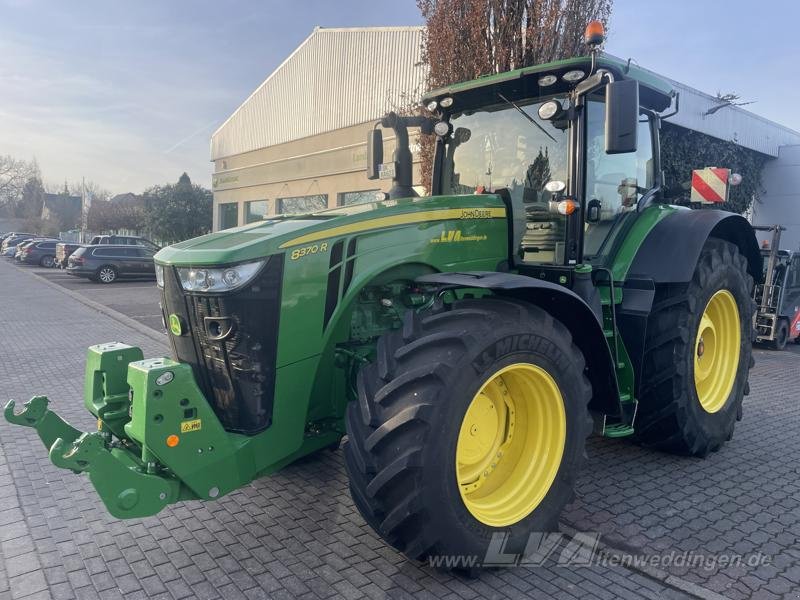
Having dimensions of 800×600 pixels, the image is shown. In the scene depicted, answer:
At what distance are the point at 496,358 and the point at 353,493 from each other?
920mm

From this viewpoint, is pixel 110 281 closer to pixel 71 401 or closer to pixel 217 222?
Result: pixel 217 222

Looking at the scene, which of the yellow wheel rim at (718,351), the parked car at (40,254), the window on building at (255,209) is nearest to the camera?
the yellow wheel rim at (718,351)

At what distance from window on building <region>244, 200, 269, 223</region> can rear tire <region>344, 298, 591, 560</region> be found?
21765 mm

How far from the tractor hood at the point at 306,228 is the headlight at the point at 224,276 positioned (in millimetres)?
35

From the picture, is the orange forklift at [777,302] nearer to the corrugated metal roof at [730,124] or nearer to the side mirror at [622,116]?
the corrugated metal roof at [730,124]

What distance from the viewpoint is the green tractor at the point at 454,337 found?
2.66 metres

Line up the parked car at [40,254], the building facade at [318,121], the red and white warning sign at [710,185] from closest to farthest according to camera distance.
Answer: the red and white warning sign at [710,185] < the building facade at [318,121] < the parked car at [40,254]

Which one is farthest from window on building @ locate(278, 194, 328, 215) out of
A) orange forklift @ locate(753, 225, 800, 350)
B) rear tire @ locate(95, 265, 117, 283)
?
orange forklift @ locate(753, 225, 800, 350)

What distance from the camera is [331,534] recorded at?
336cm

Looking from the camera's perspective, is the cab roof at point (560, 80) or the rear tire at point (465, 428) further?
the cab roof at point (560, 80)

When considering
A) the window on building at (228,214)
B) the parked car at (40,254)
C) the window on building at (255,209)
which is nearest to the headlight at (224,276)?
the window on building at (255,209)

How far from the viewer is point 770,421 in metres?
5.60

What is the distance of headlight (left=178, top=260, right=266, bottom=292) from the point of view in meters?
2.87

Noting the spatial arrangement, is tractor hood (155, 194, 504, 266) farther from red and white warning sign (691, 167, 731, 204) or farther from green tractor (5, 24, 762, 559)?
red and white warning sign (691, 167, 731, 204)
